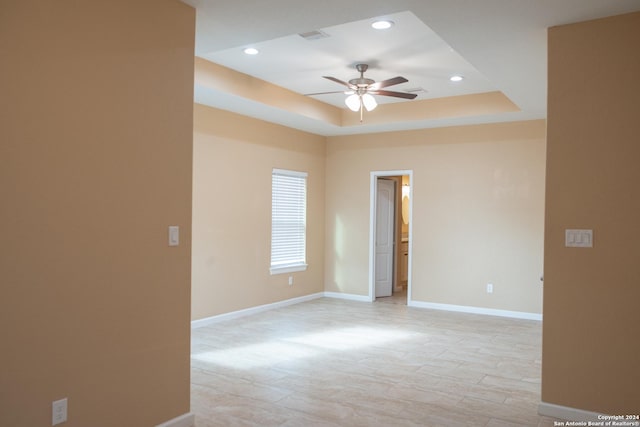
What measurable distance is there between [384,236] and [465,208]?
1.73 meters

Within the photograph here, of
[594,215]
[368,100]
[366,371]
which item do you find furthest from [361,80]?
[366,371]

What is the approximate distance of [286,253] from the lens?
762 centimetres

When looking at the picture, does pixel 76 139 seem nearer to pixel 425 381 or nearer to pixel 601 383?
pixel 425 381

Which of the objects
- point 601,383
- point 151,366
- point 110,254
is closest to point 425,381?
point 601,383

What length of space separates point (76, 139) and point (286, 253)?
5.21 metres

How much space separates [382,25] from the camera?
410 centimetres

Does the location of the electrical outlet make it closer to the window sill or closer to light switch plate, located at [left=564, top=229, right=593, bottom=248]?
light switch plate, located at [left=564, top=229, right=593, bottom=248]

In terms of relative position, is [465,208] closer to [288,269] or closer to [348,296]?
[348,296]

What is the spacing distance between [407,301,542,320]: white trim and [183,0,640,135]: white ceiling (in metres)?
2.65

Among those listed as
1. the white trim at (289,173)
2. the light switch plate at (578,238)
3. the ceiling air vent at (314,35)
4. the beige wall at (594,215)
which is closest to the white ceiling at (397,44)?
the ceiling air vent at (314,35)

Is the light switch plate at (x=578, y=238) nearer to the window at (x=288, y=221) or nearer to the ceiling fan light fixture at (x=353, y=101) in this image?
the ceiling fan light fixture at (x=353, y=101)

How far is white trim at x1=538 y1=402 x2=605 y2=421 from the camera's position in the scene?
3313 millimetres

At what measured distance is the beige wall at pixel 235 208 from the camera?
6.07 meters

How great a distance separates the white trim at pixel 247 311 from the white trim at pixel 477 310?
64.9 inches
